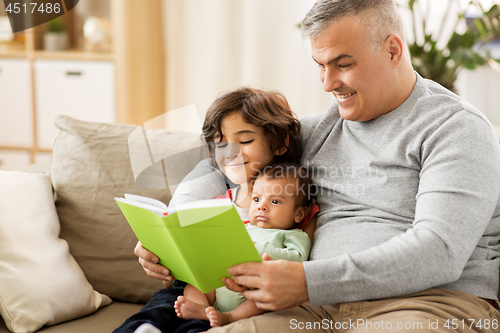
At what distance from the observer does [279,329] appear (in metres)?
1.04

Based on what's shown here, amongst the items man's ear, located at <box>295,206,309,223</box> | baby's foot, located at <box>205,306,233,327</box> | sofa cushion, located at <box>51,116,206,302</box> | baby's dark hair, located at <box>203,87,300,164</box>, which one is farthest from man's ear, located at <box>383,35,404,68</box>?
baby's foot, located at <box>205,306,233,327</box>

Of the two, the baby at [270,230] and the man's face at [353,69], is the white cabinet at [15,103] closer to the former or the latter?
the baby at [270,230]

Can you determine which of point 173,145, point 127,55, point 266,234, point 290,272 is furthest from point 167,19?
point 290,272

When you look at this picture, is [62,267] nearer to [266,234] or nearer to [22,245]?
[22,245]

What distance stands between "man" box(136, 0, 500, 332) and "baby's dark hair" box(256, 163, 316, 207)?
0.11 feet

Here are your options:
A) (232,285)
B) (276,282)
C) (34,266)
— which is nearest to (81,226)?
(34,266)

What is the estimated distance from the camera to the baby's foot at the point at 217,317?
1.09 meters

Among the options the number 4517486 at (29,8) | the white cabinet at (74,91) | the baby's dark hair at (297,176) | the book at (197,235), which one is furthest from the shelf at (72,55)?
the book at (197,235)

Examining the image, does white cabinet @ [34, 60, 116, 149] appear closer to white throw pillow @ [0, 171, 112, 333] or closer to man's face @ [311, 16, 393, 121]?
white throw pillow @ [0, 171, 112, 333]

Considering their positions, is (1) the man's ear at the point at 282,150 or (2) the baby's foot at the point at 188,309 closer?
(2) the baby's foot at the point at 188,309

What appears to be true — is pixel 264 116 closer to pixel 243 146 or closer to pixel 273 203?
pixel 243 146

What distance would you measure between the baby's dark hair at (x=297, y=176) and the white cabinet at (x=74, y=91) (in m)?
2.07

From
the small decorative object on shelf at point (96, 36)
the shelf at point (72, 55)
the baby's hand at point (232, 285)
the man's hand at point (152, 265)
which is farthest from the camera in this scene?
the small decorative object on shelf at point (96, 36)

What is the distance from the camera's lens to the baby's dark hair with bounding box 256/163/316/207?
130cm
